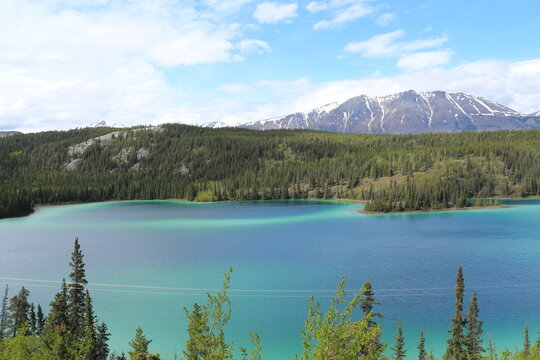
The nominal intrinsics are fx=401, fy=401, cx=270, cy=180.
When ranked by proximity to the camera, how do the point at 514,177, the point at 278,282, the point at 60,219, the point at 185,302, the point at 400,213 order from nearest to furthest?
the point at 185,302 < the point at 278,282 < the point at 60,219 < the point at 400,213 < the point at 514,177

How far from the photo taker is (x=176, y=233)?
91875 millimetres

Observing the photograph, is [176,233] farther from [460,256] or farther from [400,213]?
[400,213]

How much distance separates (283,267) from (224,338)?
99.4 feet

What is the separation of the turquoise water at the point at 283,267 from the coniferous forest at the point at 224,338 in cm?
330

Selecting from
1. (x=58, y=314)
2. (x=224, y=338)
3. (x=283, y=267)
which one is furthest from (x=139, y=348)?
(x=283, y=267)

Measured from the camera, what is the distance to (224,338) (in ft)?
98.5

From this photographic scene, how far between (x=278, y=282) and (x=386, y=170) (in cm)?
15321

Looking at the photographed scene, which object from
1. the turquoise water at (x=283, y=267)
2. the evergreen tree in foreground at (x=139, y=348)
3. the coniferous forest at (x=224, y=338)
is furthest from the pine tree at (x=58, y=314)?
the evergreen tree in foreground at (x=139, y=348)

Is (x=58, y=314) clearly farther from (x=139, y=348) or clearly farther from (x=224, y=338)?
(x=224, y=338)

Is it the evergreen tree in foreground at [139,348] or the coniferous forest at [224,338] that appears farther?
the evergreen tree in foreground at [139,348]

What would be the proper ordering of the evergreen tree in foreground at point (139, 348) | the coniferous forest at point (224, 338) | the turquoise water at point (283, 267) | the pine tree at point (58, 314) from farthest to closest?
the turquoise water at point (283, 267) < the pine tree at point (58, 314) < the evergreen tree in foreground at point (139, 348) < the coniferous forest at point (224, 338)

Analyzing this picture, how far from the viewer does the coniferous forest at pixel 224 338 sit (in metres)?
12.9

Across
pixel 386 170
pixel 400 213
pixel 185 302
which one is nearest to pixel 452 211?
pixel 400 213

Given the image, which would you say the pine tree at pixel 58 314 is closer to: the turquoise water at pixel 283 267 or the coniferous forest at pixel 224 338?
the coniferous forest at pixel 224 338
